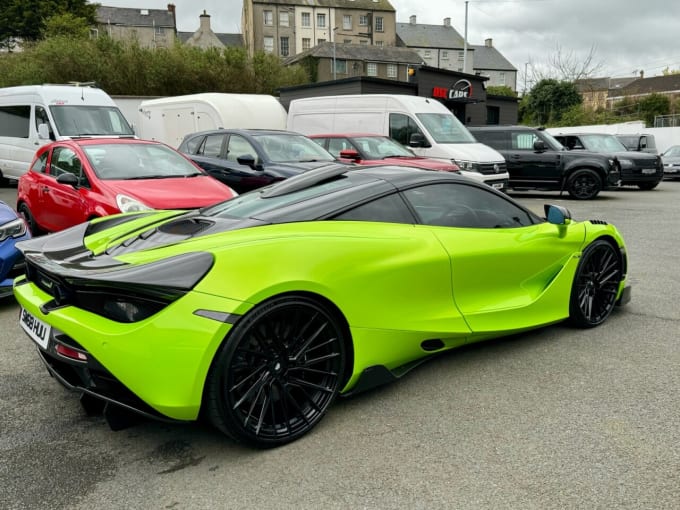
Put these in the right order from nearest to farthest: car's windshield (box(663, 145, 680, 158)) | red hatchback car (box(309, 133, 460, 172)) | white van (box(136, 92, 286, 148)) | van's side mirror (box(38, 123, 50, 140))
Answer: red hatchback car (box(309, 133, 460, 172)) → van's side mirror (box(38, 123, 50, 140)) → white van (box(136, 92, 286, 148)) → car's windshield (box(663, 145, 680, 158))

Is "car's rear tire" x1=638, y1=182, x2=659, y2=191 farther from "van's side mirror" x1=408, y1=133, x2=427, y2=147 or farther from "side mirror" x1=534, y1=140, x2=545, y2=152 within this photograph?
"van's side mirror" x1=408, y1=133, x2=427, y2=147

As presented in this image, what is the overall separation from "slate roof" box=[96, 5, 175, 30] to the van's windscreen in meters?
62.7

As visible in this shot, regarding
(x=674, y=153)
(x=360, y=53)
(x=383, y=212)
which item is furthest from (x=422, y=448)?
(x=360, y=53)

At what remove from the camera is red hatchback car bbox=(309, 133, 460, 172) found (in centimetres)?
1066

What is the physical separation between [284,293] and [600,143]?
16244 mm

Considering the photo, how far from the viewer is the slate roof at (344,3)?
211 feet

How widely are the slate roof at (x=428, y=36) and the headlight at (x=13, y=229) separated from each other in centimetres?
7750

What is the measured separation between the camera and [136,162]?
6984mm

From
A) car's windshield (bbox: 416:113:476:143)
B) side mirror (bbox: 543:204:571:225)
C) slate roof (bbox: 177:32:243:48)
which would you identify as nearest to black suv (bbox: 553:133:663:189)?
car's windshield (bbox: 416:113:476:143)

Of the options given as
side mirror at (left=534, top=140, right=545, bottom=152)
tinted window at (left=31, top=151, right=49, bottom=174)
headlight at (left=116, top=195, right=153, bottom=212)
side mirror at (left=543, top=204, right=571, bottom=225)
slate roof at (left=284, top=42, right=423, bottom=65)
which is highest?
slate roof at (left=284, top=42, right=423, bottom=65)

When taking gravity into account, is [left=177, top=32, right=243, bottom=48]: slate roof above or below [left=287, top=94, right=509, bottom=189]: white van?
above

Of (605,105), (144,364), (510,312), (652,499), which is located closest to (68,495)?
(144,364)

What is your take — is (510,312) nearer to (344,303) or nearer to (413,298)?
(413,298)

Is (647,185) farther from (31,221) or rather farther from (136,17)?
(136,17)
